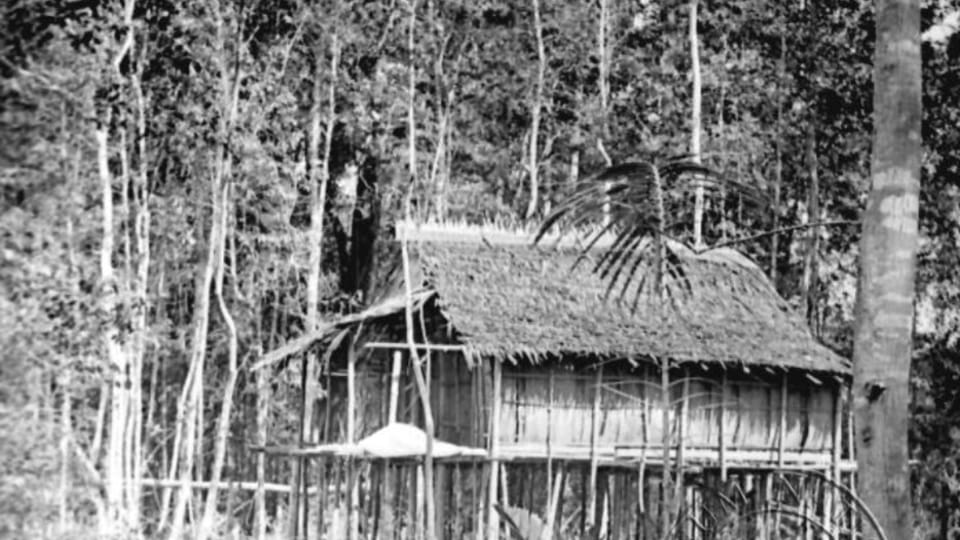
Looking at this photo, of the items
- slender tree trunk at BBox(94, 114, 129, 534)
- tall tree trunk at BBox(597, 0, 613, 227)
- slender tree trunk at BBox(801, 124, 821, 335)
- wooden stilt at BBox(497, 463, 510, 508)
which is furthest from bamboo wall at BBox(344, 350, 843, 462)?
tall tree trunk at BBox(597, 0, 613, 227)

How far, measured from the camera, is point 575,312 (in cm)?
1670

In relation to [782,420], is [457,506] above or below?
below

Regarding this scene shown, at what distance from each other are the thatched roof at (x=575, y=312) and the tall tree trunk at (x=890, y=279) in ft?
31.0

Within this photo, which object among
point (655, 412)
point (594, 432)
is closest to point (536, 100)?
point (655, 412)

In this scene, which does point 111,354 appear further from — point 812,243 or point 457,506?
point 812,243

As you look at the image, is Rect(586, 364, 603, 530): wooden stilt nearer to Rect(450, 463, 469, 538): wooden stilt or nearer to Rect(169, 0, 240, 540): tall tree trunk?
Rect(450, 463, 469, 538): wooden stilt

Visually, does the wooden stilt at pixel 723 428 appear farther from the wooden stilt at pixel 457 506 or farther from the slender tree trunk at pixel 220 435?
the slender tree trunk at pixel 220 435

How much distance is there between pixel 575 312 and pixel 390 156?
777 cm

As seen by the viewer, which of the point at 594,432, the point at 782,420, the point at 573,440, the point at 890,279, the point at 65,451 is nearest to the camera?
the point at 890,279

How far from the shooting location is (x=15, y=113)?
614 cm

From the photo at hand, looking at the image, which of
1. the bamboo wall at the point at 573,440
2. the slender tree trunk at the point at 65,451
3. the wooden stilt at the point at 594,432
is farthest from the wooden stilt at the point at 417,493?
the slender tree trunk at the point at 65,451

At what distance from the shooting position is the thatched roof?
15.8 m

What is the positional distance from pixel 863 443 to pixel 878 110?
1.33 metres

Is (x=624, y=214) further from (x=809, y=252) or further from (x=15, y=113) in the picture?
(x=809, y=252)
